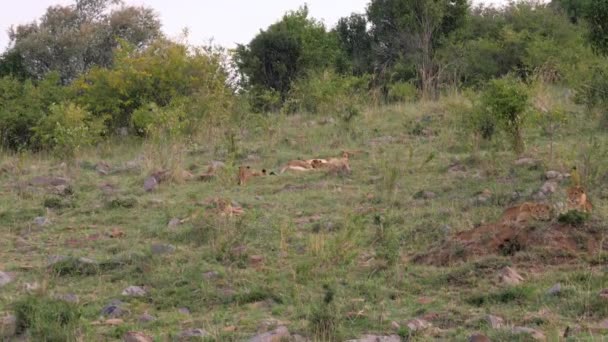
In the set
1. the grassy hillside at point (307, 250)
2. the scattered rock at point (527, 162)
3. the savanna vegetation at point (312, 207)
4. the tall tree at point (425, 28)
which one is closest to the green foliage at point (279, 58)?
the tall tree at point (425, 28)

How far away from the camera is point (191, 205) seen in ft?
23.1

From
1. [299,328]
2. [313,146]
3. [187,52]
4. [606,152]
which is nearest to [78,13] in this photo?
[187,52]

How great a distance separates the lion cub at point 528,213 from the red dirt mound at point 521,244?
14 centimetres

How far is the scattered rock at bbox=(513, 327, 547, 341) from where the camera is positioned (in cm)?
343

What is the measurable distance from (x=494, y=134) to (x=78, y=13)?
2180 centimetres

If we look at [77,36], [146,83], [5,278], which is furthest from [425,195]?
[77,36]

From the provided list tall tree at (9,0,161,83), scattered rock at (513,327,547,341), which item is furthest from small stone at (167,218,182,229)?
tall tree at (9,0,161,83)

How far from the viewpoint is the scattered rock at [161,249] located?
5.48 meters

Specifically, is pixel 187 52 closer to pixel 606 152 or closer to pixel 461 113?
pixel 461 113

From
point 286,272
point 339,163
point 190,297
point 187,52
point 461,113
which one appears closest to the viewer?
point 190,297

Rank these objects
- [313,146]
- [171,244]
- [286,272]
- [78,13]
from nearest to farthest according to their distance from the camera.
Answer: [286,272] → [171,244] → [313,146] → [78,13]

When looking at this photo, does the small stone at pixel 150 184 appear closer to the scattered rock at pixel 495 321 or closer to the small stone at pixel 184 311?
the small stone at pixel 184 311

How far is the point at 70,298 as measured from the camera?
4.44 metres

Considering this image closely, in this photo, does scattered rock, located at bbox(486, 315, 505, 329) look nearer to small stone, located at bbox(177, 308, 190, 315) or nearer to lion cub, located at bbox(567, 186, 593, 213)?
small stone, located at bbox(177, 308, 190, 315)
